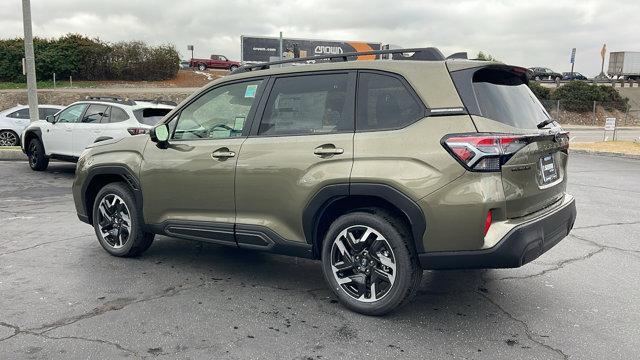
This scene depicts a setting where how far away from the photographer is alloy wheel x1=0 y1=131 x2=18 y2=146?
16031mm

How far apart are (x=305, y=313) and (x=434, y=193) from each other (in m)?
1.33

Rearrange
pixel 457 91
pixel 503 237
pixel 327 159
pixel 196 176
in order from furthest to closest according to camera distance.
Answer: pixel 196 176 → pixel 327 159 → pixel 457 91 → pixel 503 237

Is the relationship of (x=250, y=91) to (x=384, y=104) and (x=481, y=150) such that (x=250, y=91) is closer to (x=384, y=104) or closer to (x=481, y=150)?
(x=384, y=104)

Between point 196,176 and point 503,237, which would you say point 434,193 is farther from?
point 196,176

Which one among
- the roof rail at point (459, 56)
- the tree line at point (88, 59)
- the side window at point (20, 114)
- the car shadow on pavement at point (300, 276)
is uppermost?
the tree line at point (88, 59)

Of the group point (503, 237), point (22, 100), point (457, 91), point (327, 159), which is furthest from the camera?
point (22, 100)

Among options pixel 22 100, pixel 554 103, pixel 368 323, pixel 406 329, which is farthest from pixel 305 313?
pixel 554 103

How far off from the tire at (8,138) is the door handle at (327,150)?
49.3 ft

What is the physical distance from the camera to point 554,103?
38781 millimetres

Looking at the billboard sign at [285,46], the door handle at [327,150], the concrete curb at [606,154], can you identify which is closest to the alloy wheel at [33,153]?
the door handle at [327,150]

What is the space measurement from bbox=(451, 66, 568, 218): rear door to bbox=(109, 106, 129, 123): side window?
8.06 metres

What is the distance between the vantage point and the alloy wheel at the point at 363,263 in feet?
12.6

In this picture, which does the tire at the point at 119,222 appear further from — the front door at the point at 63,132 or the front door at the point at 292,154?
the front door at the point at 63,132

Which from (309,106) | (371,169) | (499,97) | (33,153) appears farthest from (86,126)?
(499,97)
